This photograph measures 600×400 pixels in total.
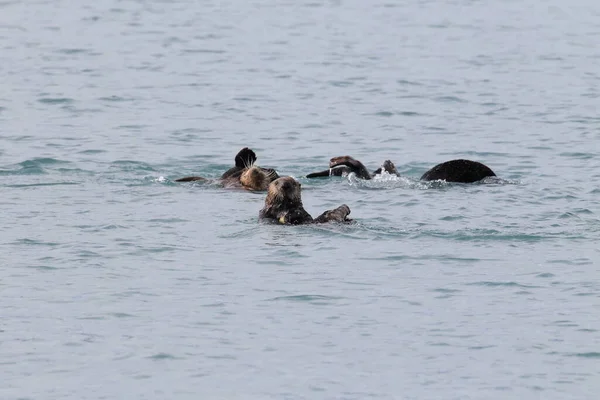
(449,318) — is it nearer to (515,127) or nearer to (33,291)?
(33,291)

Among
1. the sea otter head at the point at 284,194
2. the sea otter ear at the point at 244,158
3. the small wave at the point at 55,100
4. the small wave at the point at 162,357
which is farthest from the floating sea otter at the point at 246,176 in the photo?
the small wave at the point at 55,100

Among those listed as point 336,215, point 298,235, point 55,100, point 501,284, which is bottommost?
point 501,284

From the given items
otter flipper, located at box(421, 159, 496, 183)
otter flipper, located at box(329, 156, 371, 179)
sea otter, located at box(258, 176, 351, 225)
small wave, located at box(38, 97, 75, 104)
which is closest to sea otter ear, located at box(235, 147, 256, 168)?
otter flipper, located at box(329, 156, 371, 179)

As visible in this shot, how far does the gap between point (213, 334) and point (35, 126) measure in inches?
407

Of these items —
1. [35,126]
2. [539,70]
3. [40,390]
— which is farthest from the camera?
[539,70]

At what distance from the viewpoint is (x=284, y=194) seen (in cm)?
1140

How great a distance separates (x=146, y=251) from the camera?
10.8 m

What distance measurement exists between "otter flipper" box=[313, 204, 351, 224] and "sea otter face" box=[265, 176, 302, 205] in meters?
0.26

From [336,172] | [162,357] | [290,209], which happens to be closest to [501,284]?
[290,209]

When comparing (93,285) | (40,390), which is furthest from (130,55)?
(40,390)

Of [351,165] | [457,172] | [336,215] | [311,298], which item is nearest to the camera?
[311,298]

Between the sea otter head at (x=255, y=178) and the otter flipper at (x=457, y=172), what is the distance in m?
1.66

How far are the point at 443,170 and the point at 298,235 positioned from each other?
2960 millimetres

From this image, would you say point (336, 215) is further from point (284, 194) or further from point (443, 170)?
point (443, 170)
